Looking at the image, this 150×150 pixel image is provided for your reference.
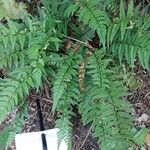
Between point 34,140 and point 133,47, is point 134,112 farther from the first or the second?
point 34,140

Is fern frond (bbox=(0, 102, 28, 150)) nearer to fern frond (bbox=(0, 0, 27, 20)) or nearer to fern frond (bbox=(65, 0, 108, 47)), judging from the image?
fern frond (bbox=(0, 0, 27, 20))

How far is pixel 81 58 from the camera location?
2.80 m

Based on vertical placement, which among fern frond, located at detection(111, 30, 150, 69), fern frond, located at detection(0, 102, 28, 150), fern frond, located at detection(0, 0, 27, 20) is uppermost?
fern frond, located at detection(0, 0, 27, 20)

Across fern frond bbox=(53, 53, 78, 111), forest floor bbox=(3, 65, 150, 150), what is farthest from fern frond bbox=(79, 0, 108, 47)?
forest floor bbox=(3, 65, 150, 150)

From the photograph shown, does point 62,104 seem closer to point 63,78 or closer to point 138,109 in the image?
point 63,78

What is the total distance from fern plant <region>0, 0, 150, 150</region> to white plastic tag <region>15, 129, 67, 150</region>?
29cm

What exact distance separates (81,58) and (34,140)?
87 cm

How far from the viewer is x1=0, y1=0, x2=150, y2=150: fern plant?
2633 millimetres

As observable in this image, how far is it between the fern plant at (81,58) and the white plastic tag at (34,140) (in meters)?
0.29

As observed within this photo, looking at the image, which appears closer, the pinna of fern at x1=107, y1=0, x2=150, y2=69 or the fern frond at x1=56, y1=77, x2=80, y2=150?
the pinna of fern at x1=107, y1=0, x2=150, y2=69

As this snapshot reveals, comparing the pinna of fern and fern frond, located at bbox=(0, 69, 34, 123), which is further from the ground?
the pinna of fern

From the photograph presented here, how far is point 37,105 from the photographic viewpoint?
10.7ft

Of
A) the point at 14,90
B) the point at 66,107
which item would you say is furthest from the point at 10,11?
the point at 66,107

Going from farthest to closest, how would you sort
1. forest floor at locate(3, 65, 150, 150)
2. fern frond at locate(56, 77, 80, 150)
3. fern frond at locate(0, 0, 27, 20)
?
forest floor at locate(3, 65, 150, 150), fern frond at locate(0, 0, 27, 20), fern frond at locate(56, 77, 80, 150)
